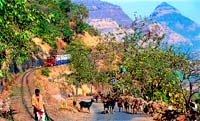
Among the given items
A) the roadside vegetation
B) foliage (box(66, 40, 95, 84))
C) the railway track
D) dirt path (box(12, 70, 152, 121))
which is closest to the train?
the roadside vegetation

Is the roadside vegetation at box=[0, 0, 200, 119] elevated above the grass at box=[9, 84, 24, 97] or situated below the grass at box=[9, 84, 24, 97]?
above

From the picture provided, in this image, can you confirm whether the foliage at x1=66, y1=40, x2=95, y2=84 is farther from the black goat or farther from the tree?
the black goat

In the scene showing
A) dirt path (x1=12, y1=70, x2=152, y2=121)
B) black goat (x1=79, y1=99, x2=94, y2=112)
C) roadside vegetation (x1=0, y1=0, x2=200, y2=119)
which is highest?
roadside vegetation (x1=0, y1=0, x2=200, y2=119)

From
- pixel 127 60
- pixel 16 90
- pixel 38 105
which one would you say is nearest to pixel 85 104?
pixel 16 90

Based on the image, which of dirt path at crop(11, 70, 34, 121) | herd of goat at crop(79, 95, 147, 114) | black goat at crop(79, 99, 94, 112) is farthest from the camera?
herd of goat at crop(79, 95, 147, 114)

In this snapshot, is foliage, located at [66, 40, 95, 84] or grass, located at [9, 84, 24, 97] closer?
grass, located at [9, 84, 24, 97]

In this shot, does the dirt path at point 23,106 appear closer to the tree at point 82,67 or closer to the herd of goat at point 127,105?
the herd of goat at point 127,105

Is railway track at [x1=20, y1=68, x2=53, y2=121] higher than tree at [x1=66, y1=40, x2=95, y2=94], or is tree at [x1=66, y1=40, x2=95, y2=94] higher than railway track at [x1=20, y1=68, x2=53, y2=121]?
tree at [x1=66, y1=40, x2=95, y2=94]

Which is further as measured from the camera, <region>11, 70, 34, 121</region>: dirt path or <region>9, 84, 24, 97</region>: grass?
<region>9, 84, 24, 97</region>: grass

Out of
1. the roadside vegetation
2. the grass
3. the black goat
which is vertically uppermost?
the roadside vegetation

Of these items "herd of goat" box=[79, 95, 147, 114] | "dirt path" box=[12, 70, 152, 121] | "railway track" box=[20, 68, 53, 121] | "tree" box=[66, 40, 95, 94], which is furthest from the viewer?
"tree" box=[66, 40, 95, 94]

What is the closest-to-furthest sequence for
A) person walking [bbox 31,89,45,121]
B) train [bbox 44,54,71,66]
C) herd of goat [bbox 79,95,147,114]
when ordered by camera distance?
person walking [bbox 31,89,45,121]
herd of goat [bbox 79,95,147,114]
train [bbox 44,54,71,66]

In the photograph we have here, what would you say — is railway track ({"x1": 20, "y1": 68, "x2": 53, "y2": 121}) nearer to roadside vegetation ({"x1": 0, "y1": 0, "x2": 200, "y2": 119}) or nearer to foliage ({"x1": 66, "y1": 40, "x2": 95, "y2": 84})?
roadside vegetation ({"x1": 0, "y1": 0, "x2": 200, "y2": 119})

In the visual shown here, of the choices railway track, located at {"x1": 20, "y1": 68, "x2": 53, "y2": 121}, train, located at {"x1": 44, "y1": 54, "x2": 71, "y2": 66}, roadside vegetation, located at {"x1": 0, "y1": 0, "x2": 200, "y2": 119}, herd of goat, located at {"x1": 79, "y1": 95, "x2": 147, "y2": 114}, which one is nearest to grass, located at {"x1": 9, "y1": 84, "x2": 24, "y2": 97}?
railway track, located at {"x1": 20, "y1": 68, "x2": 53, "y2": 121}
